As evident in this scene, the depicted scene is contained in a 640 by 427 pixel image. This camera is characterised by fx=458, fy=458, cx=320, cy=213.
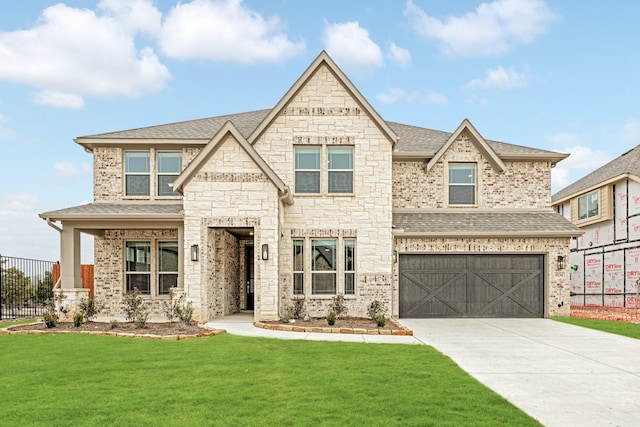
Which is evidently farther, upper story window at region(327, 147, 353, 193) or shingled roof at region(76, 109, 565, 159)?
shingled roof at region(76, 109, 565, 159)

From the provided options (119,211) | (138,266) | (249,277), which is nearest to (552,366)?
(249,277)

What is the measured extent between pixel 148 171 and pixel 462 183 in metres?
12.2

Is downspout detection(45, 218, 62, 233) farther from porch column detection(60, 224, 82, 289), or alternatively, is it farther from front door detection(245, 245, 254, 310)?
front door detection(245, 245, 254, 310)

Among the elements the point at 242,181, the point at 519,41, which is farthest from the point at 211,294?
the point at 519,41

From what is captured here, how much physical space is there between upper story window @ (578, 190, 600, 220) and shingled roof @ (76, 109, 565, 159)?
976 cm

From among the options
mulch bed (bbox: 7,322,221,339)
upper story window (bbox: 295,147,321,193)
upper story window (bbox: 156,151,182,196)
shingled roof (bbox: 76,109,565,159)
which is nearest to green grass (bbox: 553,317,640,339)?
shingled roof (bbox: 76,109,565,159)

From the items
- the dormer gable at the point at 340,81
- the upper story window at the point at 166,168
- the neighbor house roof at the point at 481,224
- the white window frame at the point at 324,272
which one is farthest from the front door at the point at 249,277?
the neighbor house roof at the point at 481,224

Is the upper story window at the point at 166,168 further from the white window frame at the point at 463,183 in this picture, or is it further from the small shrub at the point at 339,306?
the white window frame at the point at 463,183

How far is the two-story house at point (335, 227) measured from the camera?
1600 cm

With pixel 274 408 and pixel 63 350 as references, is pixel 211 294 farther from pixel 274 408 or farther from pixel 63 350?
pixel 274 408

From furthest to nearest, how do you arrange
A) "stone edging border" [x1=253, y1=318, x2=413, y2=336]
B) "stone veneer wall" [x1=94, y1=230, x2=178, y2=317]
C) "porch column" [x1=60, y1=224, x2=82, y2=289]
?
"stone veneer wall" [x1=94, y1=230, x2=178, y2=317] < "porch column" [x1=60, y1=224, x2=82, y2=289] < "stone edging border" [x1=253, y1=318, x2=413, y2=336]

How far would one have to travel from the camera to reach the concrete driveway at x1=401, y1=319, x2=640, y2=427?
6.08 meters

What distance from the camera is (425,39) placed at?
1855cm

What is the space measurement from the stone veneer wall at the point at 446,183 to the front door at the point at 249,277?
5989 millimetres
